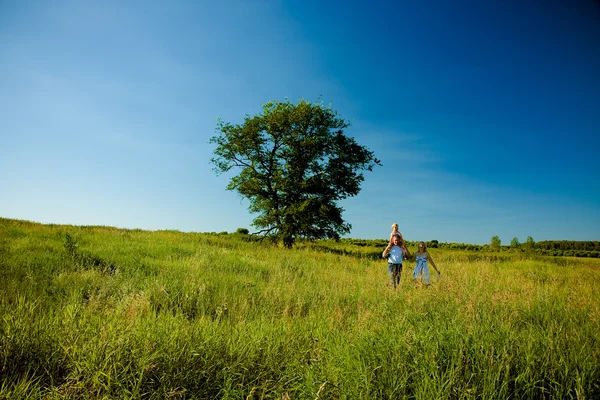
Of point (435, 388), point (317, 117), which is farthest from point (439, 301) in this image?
point (317, 117)

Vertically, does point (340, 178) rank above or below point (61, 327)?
above

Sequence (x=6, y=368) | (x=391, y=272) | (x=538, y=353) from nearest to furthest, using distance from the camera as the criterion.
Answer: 1. (x=6, y=368)
2. (x=538, y=353)
3. (x=391, y=272)

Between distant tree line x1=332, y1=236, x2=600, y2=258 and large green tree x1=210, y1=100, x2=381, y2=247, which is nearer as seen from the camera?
large green tree x1=210, y1=100, x2=381, y2=247

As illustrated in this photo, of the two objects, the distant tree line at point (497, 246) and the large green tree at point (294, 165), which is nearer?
the large green tree at point (294, 165)

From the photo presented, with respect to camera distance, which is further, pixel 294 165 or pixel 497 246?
pixel 497 246

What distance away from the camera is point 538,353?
133 inches

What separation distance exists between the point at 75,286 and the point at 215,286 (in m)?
2.79

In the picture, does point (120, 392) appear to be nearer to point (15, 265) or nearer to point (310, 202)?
point (15, 265)

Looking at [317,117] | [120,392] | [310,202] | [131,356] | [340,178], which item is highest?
[317,117]

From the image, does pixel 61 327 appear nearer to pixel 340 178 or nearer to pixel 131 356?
pixel 131 356

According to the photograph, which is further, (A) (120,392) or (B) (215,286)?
(B) (215,286)

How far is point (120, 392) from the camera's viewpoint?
2.64m

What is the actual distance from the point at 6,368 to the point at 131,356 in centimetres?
112

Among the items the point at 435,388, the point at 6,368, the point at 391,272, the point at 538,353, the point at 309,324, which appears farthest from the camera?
the point at 391,272
